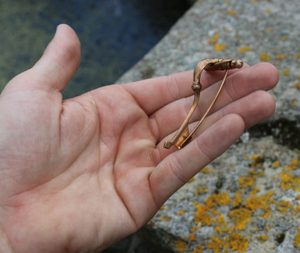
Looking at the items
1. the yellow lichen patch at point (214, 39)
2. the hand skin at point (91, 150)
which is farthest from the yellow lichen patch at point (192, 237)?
the yellow lichen patch at point (214, 39)

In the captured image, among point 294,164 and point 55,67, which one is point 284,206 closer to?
point 294,164

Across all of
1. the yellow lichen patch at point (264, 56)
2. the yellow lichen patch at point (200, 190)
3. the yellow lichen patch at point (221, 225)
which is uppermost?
the yellow lichen patch at point (264, 56)

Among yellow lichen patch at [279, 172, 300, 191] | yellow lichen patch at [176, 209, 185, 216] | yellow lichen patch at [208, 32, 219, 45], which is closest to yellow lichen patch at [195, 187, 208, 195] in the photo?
yellow lichen patch at [176, 209, 185, 216]

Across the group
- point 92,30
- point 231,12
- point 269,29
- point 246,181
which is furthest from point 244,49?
point 92,30

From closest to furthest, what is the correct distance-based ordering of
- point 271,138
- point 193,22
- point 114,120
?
point 114,120 → point 271,138 → point 193,22

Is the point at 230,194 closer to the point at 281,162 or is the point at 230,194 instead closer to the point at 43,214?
the point at 281,162

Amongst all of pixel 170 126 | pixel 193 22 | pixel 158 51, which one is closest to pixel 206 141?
pixel 170 126

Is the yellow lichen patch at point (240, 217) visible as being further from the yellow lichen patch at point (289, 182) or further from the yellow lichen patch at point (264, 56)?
the yellow lichen patch at point (264, 56)
